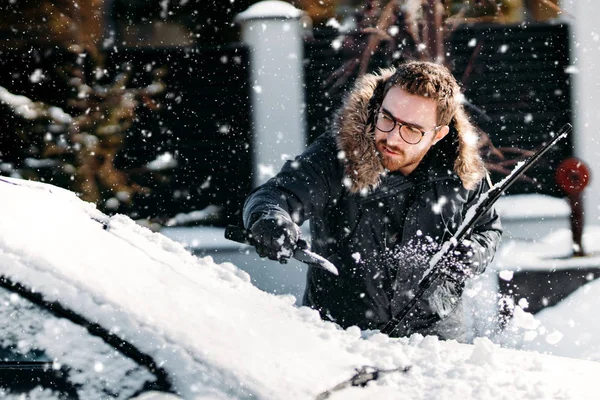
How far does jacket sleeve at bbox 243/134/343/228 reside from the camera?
2.67 metres

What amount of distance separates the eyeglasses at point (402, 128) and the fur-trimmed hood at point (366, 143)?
60 mm

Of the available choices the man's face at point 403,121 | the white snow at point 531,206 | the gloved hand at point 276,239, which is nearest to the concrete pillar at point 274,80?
the white snow at point 531,206

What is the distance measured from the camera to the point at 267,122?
23.0ft

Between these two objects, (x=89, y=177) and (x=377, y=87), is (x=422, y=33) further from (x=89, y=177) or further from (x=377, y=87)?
(x=377, y=87)

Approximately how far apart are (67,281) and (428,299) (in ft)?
5.59

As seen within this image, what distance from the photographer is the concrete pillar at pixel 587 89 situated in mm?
7379

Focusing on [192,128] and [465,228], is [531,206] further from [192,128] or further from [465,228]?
[465,228]

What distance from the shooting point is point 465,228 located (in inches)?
107

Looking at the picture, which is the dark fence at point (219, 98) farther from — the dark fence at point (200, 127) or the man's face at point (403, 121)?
the man's face at point (403, 121)

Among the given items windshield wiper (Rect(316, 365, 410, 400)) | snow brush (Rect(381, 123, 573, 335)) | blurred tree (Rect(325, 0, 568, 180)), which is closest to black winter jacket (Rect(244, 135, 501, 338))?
snow brush (Rect(381, 123, 573, 335))

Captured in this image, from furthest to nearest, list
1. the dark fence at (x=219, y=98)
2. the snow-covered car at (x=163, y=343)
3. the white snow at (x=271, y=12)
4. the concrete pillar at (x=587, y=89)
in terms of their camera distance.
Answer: the concrete pillar at (x=587, y=89)
the dark fence at (x=219, y=98)
the white snow at (x=271, y=12)
the snow-covered car at (x=163, y=343)

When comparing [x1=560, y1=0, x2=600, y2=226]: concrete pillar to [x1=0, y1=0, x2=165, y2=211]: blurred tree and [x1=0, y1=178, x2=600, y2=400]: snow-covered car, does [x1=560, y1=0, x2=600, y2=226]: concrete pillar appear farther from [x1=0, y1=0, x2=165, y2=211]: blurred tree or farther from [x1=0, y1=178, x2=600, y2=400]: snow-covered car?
[x1=0, y1=178, x2=600, y2=400]: snow-covered car

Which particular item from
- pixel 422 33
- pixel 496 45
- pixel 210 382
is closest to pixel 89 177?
pixel 422 33

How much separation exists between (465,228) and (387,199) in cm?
32
